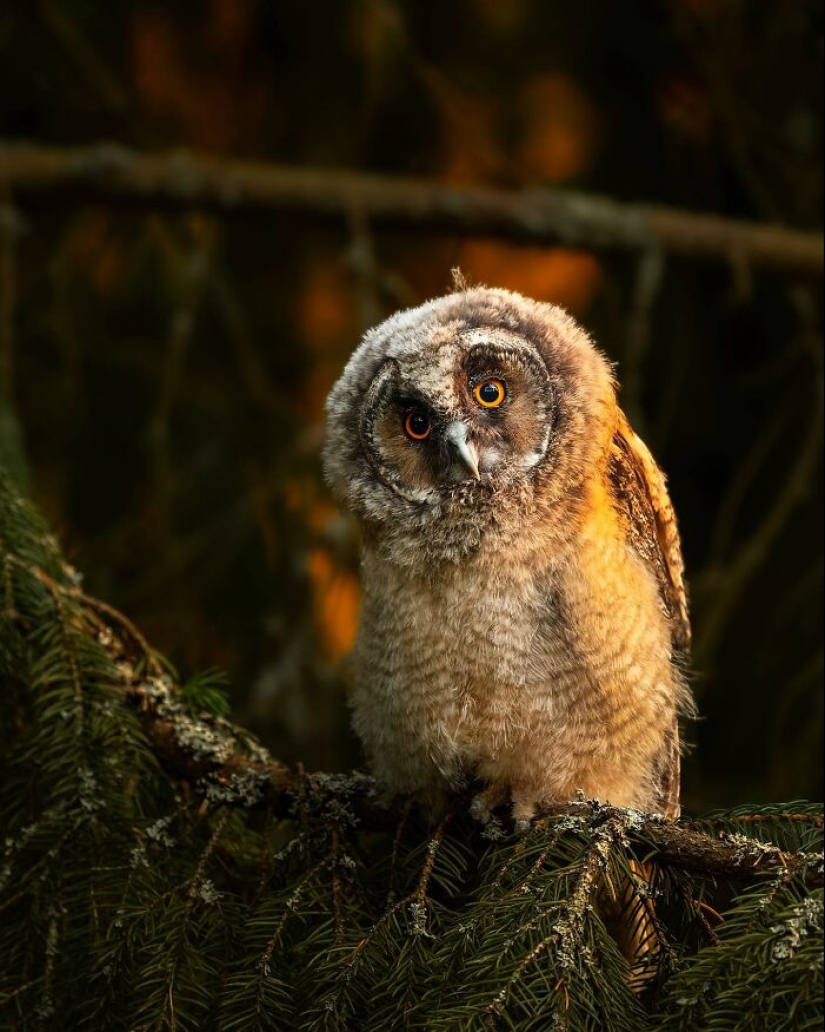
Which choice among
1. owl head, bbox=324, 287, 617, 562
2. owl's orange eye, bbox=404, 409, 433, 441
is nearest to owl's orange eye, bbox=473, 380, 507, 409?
owl head, bbox=324, 287, 617, 562

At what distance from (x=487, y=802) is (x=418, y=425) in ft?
2.62

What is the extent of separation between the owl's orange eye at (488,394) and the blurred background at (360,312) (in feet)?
3.97

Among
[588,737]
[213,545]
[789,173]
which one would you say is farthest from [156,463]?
[789,173]

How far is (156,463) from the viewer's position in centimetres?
385

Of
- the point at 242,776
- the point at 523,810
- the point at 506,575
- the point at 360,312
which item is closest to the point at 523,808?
the point at 523,810

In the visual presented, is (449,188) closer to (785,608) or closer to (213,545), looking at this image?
(213,545)

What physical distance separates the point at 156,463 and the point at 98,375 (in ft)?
3.45

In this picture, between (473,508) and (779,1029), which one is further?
(473,508)

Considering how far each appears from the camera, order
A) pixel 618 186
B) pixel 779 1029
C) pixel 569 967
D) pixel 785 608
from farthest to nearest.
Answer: pixel 618 186
pixel 785 608
pixel 569 967
pixel 779 1029

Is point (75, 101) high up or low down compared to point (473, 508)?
up

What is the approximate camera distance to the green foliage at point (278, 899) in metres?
1.71

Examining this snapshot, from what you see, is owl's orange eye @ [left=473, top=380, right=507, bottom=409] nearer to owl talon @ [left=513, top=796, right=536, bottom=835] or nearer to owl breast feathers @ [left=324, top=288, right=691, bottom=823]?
owl breast feathers @ [left=324, top=288, right=691, bottom=823]

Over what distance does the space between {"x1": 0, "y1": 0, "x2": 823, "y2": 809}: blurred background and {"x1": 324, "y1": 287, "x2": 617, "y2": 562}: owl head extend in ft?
3.24

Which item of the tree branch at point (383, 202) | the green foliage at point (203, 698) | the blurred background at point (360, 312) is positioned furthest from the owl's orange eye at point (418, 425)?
the tree branch at point (383, 202)
